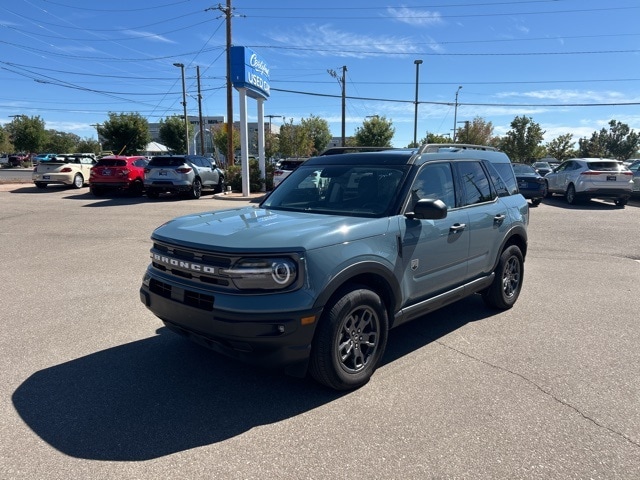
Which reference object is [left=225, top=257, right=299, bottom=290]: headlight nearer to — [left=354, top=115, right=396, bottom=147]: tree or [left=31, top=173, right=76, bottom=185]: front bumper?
[left=31, top=173, right=76, bottom=185]: front bumper

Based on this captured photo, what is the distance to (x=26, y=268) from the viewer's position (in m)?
7.34

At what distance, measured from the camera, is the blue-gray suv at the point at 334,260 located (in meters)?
3.04

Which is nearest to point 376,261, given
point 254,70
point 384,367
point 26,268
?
point 384,367

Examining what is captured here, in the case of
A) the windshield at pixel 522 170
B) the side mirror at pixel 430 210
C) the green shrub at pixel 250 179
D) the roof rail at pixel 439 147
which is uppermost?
the roof rail at pixel 439 147

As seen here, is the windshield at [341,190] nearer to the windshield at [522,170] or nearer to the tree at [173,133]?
the windshield at [522,170]

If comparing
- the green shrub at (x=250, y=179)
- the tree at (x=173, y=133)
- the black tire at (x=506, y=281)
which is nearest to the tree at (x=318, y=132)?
the tree at (x=173, y=133)

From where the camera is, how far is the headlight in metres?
3.02

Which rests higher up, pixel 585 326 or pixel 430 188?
pixel 430 188

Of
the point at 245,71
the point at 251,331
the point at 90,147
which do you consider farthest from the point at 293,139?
the point at 251,331

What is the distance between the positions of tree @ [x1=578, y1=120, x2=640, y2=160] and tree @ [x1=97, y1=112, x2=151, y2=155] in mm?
66356

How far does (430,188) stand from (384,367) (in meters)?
1.71

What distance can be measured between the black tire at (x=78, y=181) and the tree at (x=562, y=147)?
210ft

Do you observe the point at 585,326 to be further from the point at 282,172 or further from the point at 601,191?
the point at 282,172

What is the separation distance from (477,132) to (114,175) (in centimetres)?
5841
